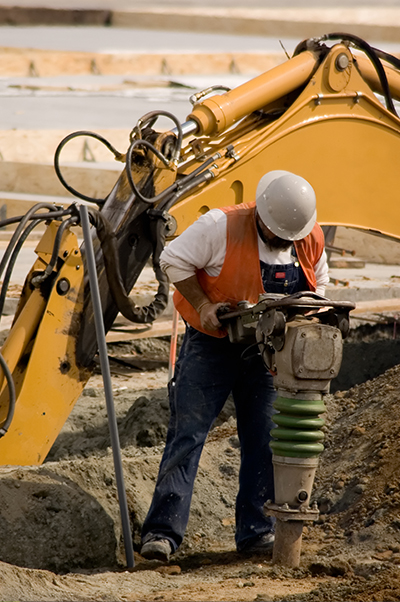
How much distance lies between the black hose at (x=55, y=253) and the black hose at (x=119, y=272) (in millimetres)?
139

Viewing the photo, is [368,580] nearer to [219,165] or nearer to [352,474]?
[352,474]

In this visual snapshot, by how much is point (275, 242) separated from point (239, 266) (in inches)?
8.3

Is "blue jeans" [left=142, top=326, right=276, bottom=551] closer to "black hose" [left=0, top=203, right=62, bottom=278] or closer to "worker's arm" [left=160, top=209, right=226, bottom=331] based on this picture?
"worker's arm" [left=160, top=209, right=226, bottom=331]

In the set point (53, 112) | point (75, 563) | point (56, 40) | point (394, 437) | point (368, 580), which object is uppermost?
point (56, 40)

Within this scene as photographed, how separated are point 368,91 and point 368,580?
115 inches

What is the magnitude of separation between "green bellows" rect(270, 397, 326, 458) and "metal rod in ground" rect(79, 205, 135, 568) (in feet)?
Answer: 2.62

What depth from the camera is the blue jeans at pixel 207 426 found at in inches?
174

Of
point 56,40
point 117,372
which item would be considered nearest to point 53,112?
point 56,40

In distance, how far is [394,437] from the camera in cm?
513

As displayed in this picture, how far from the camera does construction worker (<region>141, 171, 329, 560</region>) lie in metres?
4.20

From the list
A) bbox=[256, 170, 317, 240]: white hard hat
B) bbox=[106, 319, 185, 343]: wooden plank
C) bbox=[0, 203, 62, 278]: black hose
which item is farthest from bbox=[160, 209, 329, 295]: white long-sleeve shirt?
bbox=[106, 319, 185, 343]: wooden plank

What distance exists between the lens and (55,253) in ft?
14.4

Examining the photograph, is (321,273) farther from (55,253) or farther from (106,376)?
(55,253)

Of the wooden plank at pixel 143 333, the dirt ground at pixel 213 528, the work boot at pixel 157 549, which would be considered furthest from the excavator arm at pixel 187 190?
the wooden plank at pixel 143 333
